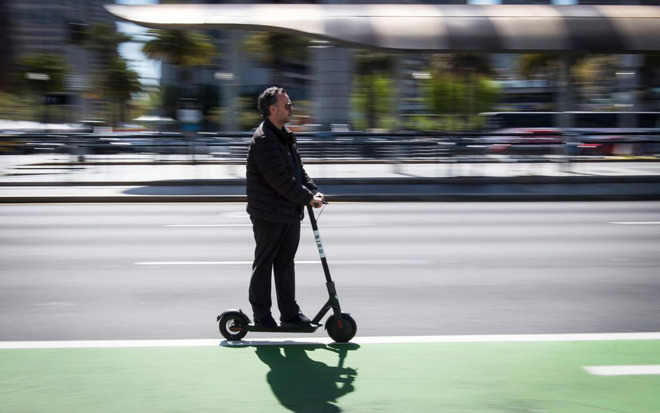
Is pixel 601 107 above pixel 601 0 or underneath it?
underneath

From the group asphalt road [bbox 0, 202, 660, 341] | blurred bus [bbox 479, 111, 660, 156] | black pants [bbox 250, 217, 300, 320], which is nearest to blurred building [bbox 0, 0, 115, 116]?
blurred bus [bbox 479, 111, 660, 156]

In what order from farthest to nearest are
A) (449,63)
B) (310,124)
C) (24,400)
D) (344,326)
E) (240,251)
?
1. (310,124)
2. (449,63)
3. (240,251)
4. (344,326)
5. (24,400)

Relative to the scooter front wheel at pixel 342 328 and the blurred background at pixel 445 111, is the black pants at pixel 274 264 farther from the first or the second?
the blurred background at pixel 445 111

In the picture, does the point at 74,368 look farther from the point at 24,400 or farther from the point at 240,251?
the point at 240,251

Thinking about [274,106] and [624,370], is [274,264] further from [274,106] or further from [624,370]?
[624,370]

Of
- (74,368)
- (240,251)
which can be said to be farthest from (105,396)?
(240,251)

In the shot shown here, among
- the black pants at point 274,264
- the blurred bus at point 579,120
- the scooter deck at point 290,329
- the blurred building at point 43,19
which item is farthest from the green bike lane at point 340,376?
the blurred building at point 43,19

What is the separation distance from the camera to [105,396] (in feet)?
14.1

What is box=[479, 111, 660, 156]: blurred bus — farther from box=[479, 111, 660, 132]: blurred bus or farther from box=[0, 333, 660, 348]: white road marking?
box=[0, 333, 660, 348]: white road marking

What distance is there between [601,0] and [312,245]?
120ft

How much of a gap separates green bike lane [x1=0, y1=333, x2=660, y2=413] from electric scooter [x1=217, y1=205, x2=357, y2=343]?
0.08 metres

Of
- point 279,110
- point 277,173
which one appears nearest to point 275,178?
point 277,173

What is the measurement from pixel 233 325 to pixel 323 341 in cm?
64

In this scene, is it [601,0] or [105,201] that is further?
[601,0]
